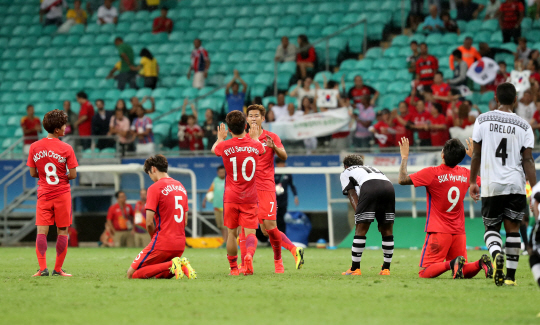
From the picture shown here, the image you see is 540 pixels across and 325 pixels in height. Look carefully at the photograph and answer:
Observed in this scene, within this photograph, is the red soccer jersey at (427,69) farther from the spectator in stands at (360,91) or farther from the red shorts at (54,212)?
the red shorts at (54,212)

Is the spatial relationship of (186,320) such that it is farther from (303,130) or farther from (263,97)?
(263,97)

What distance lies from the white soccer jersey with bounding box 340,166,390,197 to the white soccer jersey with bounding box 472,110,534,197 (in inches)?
70.1

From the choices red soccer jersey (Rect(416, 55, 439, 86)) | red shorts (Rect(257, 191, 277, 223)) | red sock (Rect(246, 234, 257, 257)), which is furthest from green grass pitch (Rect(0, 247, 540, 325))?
red soccer jersey (Rect(416, 55, 439, 86))

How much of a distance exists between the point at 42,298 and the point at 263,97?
14.1 meters

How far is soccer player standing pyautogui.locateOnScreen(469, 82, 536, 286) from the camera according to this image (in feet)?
23.8

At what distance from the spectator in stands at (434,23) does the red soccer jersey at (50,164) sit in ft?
44.8

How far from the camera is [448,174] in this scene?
8.59 meters

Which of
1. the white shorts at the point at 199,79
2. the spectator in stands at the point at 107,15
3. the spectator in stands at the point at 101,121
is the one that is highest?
the spectator in stands at the point at 107,15

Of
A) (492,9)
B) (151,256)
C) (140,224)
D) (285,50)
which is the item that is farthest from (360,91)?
(151,256)

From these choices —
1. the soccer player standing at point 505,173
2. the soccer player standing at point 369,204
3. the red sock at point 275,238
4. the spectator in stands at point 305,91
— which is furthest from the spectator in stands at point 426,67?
the soccer player standing at point 505,173

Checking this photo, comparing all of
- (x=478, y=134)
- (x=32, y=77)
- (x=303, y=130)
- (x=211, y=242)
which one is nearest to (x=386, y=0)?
(x=303, y=130)

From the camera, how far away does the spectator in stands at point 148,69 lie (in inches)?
900

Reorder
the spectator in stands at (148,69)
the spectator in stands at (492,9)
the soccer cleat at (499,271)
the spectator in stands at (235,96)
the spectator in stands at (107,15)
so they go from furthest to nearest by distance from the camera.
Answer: the spectator in stands at (107,15) → the spectator in stands at (148,69) → the spectator in stands at (492,9) → the spectator in stands at (235,96) → the soccer cleat at (499,271)

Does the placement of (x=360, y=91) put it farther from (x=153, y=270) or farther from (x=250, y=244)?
(x=153, y=270)
